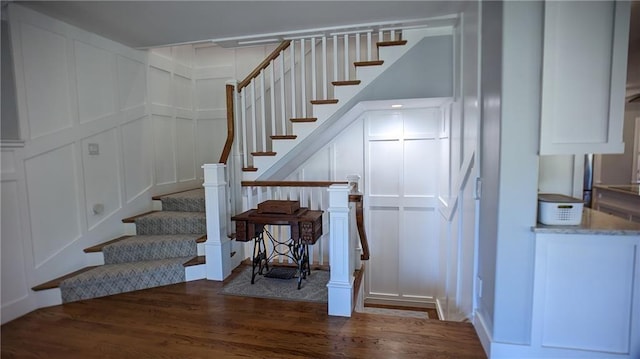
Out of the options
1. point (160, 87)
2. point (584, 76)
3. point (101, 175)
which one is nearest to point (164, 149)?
point (160, 87)

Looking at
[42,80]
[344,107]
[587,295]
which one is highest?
[42,80]

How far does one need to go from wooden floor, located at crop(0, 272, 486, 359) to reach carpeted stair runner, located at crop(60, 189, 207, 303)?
171mm

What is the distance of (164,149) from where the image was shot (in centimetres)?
414

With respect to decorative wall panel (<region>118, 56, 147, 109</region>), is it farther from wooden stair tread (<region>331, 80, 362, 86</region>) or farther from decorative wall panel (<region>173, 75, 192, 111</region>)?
wooden stair tread (<region>331, 80, 362, 86</region>)

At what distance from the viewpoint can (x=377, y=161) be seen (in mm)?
4129

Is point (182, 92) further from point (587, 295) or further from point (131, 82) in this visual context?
point (587, 295)

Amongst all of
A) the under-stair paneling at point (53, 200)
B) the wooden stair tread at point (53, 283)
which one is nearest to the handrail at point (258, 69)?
the under-stair paneling at point (53, 200)

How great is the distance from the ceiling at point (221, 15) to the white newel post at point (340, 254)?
164 centimetres

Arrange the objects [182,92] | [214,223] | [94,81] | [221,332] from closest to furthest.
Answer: [221,332], [214,223], [94,81], [182,92]

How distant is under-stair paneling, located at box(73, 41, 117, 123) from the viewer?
3.06 meters

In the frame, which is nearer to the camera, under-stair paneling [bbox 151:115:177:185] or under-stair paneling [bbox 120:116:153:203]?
under-stair paneling [bbox 120:116:153:203]

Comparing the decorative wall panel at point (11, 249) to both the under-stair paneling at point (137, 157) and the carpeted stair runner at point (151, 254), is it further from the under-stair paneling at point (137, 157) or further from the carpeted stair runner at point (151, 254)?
the under-stair paneling at point (137, 157)

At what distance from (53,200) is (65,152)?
461 mm

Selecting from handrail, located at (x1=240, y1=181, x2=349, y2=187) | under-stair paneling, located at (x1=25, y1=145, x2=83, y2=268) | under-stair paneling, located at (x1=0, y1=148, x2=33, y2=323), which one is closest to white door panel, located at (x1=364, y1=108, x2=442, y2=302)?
handrail, located at (x1=240, y1=181, x2=349, y2=187)
